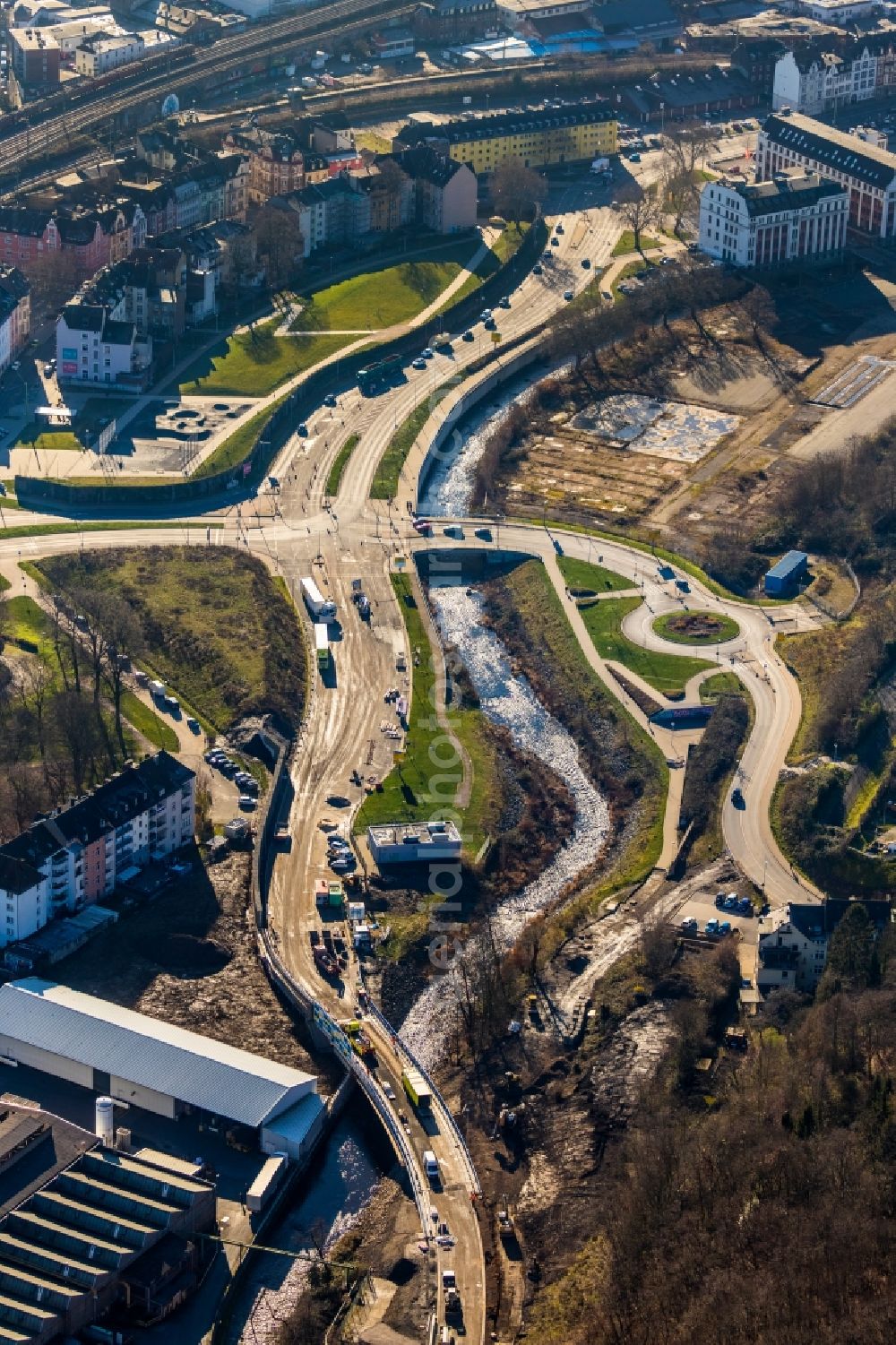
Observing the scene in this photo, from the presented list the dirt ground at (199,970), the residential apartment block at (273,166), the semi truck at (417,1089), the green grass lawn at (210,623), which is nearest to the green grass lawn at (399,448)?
the green grass lawn at (210,623)

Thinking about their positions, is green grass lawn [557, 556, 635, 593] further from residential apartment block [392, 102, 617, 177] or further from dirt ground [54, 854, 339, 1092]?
residential apartment block [392, 102, 617, 177]

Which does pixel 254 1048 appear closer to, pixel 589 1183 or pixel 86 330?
pixel 589 1183

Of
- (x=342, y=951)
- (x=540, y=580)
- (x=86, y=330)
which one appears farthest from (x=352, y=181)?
(x=342, y=951)

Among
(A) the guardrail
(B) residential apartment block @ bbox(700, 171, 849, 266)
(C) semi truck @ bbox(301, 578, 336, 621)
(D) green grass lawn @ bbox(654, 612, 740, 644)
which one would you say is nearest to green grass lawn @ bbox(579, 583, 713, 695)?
(D) green grass lawn @ bbox(654, 612, 740, 644)

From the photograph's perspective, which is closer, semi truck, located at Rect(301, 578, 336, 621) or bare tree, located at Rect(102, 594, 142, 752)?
bare tree, located at Rect(102, 594, 142, 752)

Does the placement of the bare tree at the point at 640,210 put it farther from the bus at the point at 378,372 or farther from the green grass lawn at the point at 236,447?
the green grass lawn at the point at 236,447

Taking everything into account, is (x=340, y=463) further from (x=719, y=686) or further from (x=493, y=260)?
(x=719, y=686)

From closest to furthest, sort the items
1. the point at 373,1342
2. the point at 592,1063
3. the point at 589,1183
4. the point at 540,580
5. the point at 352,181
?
the point at 373,1342 → the point at 589,1183 → the point at 592,1063 → the point at 540,580 → the point at 352,181
